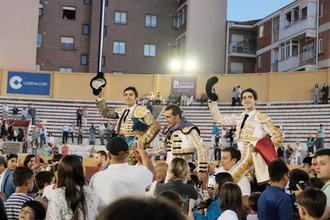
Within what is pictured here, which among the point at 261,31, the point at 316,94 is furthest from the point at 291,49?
the point at 316,94

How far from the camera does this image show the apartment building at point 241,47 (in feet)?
215

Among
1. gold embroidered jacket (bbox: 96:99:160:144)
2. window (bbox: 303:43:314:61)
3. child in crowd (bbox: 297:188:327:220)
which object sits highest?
window (bbox: 303:43:314:61)

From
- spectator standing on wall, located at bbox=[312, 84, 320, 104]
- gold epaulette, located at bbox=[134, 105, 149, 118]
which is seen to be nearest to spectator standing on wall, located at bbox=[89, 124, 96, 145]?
spectator standing on wall, located at bbox=[312, 84, 320, 104]

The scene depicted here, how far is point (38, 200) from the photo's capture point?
745 cm

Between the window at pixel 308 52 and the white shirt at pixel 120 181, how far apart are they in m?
50.0

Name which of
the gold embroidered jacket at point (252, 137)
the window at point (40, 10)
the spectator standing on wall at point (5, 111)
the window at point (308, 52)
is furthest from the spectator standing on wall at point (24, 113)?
the gold embroidered jacket at point (252, 137)

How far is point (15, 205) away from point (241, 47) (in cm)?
5927

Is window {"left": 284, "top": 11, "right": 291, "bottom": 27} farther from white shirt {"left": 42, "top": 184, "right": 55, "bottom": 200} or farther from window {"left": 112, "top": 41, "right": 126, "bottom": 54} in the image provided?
white shirt {"left": 42, "top": 184, "right": 55, "bottom": 200}

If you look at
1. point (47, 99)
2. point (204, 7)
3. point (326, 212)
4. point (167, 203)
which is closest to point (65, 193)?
point (326, 212)

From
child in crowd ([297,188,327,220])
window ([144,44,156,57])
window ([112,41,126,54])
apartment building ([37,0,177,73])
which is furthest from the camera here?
window ([144,44,156,57])

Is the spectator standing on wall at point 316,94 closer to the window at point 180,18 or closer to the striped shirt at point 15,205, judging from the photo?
the window at point 180,18

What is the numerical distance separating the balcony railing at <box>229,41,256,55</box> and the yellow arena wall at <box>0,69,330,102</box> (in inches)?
438

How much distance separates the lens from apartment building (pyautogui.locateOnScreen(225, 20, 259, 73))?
65.4m

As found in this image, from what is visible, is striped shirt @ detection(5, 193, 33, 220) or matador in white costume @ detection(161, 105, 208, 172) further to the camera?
matador in white costume @ detection(161, 105, 208, 172)
